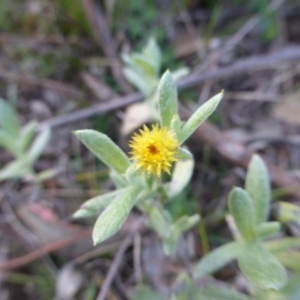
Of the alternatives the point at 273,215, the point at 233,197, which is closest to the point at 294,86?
the point at 273,215

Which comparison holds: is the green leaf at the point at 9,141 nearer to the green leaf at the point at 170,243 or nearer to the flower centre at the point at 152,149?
the green leaf at the point at 170,243

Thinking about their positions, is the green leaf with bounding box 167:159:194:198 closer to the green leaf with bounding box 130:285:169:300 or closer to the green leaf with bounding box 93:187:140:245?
the green leaf with bounding box 93:187:140:245

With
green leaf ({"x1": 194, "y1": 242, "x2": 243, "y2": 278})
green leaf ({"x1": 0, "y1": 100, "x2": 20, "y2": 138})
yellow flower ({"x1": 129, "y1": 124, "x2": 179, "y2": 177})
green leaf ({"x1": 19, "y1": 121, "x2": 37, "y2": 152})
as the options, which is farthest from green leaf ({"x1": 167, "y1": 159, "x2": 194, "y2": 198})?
green leaf ({"x1": 0, "y1": 100, "x2": 20, "y2": 138})

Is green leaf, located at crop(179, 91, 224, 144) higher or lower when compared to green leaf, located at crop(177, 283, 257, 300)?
higher

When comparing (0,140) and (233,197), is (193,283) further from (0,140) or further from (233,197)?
(0,140)

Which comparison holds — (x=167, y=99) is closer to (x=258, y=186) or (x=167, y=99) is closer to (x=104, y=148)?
(x=104, y=148)

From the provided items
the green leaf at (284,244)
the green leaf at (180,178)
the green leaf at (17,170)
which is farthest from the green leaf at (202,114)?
the green leaf at (17,170)

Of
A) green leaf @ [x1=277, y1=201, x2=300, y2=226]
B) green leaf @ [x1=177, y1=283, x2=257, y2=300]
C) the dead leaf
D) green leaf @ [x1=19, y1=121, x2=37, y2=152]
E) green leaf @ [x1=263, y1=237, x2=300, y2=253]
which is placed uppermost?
green leaf @ [x1=19, y1=121, x2=37, y2=152]
